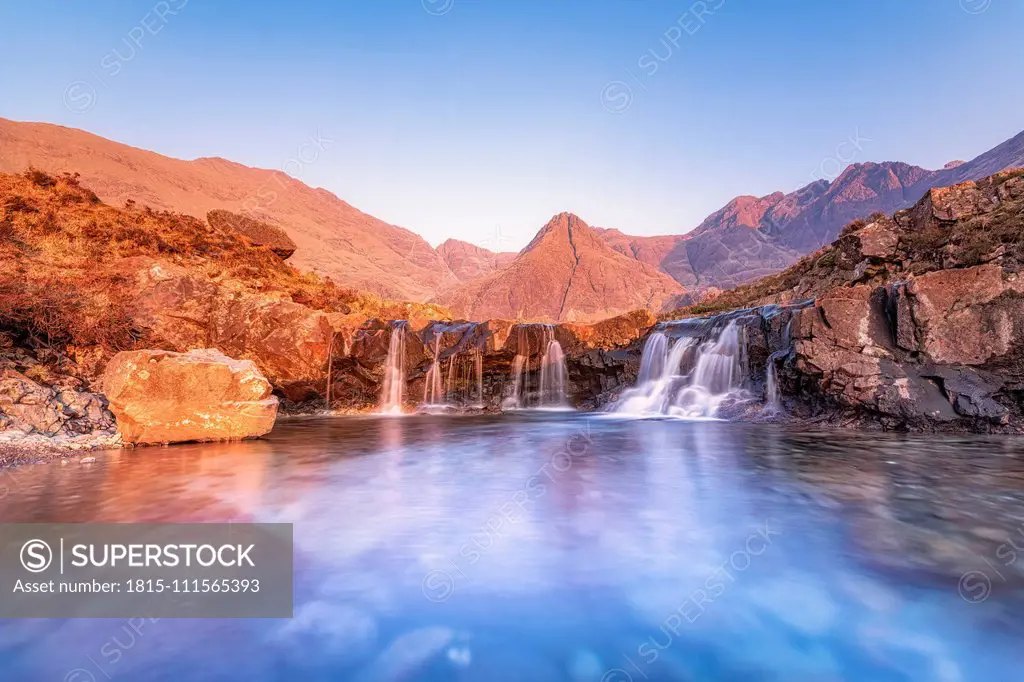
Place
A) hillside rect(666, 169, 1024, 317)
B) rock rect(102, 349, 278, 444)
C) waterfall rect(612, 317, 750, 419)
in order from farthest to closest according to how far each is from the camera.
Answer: waterfall rect(612, 317, 750, 419)
hillside rect(666, 169, 1024, 317)
rock rect(102, 349, 278, 444)

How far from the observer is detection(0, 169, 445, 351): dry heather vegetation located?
39.1ft

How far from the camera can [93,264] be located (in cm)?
1520

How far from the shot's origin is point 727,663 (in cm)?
244

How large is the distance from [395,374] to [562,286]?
88.8m

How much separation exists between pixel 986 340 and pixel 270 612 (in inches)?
506

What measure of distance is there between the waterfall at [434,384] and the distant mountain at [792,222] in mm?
99440

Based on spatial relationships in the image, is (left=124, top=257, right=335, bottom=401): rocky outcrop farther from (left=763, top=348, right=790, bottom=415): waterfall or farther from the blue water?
(left=763, top=348, right=790, bottom=415): waterfall

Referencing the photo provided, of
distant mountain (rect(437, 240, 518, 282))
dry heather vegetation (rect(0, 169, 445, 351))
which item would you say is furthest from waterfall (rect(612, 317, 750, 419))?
distant mountain (rect(437, 240, 518, 282))

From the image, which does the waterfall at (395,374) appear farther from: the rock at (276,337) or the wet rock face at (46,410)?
the wet rock face at (46,410)

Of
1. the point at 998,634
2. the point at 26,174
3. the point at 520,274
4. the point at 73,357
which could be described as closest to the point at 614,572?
the point at 998,634

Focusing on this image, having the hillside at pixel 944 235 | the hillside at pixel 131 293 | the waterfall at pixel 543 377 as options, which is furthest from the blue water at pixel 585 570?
the waterfall at pixel 543 377

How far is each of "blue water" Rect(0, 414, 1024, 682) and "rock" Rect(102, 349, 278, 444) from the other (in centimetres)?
138

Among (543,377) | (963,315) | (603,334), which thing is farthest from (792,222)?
(963,315)

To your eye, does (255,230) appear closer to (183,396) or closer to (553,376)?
(553,376)
